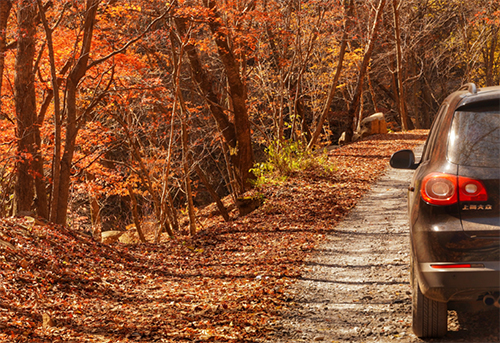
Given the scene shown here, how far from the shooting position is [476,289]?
10.4 ft

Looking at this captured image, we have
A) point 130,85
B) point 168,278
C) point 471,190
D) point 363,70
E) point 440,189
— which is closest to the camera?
point 471,190

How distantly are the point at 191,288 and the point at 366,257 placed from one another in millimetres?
2413

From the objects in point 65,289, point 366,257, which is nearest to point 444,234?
point 366,257

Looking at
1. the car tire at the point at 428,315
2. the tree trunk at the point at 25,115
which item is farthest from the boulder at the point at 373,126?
the car tire at the point at 428,315

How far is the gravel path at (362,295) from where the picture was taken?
4.22 meters

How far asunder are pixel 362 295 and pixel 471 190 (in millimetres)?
2499

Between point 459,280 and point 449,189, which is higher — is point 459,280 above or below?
below

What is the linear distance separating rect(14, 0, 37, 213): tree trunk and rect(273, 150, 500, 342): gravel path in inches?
298

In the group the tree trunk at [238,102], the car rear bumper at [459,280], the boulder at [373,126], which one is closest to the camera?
the car rear bumper at [459,280]

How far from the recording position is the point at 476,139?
10.8ft

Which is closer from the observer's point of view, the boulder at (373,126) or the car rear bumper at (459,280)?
the car rear bumper at (459,280)

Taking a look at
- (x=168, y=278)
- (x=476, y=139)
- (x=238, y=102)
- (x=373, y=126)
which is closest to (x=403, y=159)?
(x=476, y=139)

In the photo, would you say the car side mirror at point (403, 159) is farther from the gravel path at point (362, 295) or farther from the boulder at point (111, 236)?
the boulder at point (111, 236)

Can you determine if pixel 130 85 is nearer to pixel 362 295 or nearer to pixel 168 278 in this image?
pixel 168 278
